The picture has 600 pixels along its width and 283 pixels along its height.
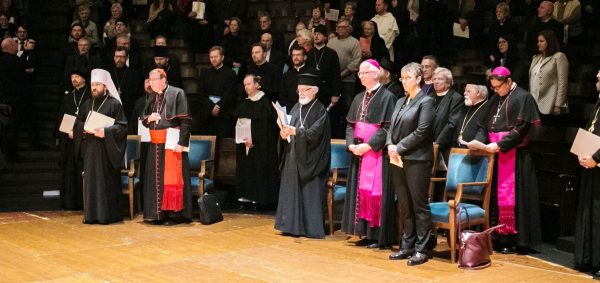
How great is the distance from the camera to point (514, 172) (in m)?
7.70

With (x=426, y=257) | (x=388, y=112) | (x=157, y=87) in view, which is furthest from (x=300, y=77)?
(x=426, y=257)

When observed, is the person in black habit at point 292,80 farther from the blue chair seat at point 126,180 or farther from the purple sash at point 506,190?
the purple sash at point 506,190

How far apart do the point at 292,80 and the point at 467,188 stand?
9.66 feet

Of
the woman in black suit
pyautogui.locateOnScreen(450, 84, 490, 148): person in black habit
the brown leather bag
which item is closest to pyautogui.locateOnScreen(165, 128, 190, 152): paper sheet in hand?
the woman in black suit

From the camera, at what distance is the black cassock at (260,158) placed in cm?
996

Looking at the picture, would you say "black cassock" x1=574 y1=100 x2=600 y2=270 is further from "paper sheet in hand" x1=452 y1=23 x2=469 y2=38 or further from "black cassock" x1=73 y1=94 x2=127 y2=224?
"black cassock" x1=73 y1=94 x2=127 y2=224

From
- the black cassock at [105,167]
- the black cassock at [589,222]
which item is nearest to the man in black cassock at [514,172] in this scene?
the black cassock at [589,222]

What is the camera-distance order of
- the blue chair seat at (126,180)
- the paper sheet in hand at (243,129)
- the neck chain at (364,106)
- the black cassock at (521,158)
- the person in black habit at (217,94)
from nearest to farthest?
the black cassock at (521,158), the neck chain at (364,106), the blue chair seat at (126,180), the paper sheet in hand at (243,129), the person in black habit at (217,94)

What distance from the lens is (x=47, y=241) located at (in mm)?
7957

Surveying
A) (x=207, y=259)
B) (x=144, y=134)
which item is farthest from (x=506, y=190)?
(x=144, y=134)

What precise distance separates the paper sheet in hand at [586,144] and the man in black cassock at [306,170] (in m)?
2.57

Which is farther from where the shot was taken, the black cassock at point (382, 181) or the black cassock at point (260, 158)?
the black cassock at point (260, 158)

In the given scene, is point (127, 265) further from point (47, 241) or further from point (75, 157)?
point (75, 157)

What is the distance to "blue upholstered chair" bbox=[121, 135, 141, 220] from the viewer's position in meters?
9.46
